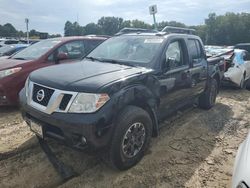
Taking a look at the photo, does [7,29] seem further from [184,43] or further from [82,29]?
[184,43]

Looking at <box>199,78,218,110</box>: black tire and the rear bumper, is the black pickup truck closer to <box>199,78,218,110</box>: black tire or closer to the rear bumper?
the rear bumper

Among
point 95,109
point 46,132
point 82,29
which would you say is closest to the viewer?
point 95,109

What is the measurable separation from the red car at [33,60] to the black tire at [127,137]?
2.42 meters

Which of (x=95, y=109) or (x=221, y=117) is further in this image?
(x=221, y=117)

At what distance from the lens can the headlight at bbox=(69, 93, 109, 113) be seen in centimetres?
299

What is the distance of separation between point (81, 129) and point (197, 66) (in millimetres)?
3109

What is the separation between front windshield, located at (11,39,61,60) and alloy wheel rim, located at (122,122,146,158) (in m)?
3.61

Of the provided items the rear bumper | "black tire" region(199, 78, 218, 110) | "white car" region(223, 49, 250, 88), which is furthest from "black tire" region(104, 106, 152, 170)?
"white car" region(223, 49, 250, 88)

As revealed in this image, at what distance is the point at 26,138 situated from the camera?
14.1ft

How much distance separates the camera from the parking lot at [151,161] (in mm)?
3258

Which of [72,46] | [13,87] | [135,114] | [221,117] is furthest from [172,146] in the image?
[72,46]

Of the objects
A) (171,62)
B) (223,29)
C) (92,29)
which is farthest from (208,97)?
(92,29)

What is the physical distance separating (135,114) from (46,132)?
Answer: 1.11 metres

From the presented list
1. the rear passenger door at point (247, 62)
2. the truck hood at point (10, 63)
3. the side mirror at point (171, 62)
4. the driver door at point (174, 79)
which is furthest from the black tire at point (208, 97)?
the truck hood at point (10, 63)
